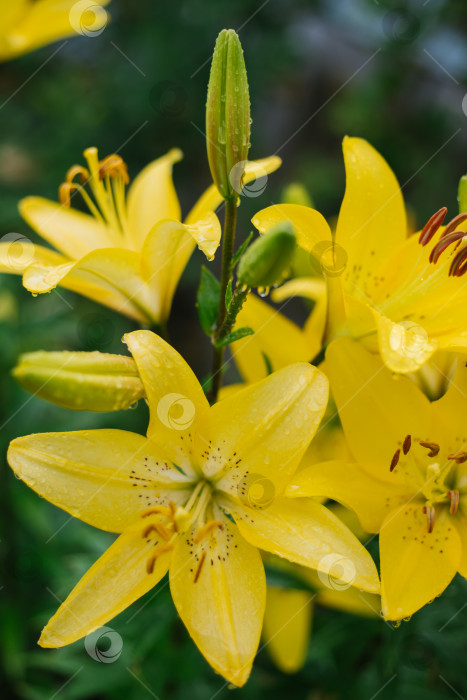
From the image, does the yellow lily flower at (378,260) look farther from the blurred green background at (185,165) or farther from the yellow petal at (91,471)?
the blurred green background at (185,165)

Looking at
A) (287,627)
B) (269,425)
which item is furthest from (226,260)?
(287,627)

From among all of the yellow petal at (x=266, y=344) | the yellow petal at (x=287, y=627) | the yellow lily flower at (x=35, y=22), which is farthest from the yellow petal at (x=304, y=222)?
the yellow lily flower at (x=35, y=22)

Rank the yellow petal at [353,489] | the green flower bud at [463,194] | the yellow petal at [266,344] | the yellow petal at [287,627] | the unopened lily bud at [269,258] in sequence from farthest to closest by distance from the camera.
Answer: the yellow petal at [287,627], the yellow petal at [266,344], the green flower bud at [463,194], the yellow petal at [353,489], the unopened lily bud at [269,258]

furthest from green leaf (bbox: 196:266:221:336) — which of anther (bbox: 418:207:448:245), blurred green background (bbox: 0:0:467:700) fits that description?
blurred green background (bbox: 0:0:467:700)

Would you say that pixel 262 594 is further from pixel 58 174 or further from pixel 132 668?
pixel 58 174

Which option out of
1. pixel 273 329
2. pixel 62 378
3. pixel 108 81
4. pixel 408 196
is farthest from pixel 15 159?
pixel 62 378

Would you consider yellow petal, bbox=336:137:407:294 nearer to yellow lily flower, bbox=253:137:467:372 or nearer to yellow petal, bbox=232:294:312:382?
yellow lily flower, bbox=253:137:467:372

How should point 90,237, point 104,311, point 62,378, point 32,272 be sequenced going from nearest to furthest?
point 62,378 < point 32,272 < point 90,237 < point 104,311
